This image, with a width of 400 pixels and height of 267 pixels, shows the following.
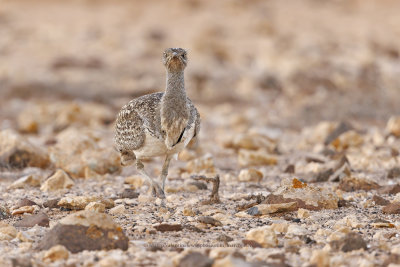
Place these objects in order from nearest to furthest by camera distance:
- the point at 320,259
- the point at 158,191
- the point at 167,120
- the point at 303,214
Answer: the point at 320,259
the point at 303,214
the point at 167,120
the point at 158,191

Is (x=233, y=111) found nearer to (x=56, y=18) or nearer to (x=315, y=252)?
(x=315, y=252)

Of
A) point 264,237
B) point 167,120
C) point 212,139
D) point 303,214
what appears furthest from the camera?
point 212,139

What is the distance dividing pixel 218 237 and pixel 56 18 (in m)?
20.9

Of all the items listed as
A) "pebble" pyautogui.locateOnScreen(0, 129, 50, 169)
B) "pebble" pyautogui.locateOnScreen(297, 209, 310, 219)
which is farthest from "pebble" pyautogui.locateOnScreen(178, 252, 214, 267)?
"pebble" pyautogui.locateOnScreen(0, 129, 50, 169)

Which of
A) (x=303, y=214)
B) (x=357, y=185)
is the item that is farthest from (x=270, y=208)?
(x=357, y=185)

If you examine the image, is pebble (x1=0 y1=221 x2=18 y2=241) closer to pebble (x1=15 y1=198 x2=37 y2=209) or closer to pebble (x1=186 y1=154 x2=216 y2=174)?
pebble (x1=15 y1=198 x2=37 y2=209)

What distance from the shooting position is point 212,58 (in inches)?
704

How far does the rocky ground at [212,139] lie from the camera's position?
4.16 metres

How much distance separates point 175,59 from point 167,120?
0.51 m

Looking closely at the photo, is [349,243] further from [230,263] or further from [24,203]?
[24,203]

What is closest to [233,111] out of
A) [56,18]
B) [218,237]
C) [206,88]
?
[206,88]

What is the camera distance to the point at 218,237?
4.39 m

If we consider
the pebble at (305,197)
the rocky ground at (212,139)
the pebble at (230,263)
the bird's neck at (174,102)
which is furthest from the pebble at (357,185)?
the pebble at (230,263)

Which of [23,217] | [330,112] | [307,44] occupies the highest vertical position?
[307,44]
